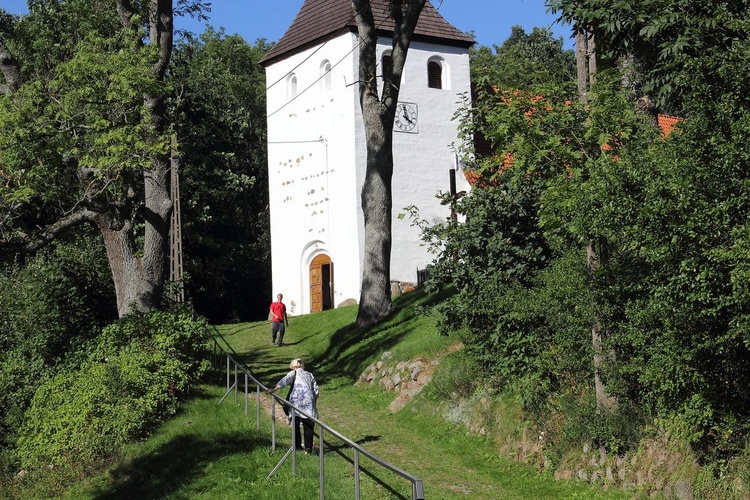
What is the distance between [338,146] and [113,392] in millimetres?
17348

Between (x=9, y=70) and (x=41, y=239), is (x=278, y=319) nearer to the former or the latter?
(x=41, y=239)

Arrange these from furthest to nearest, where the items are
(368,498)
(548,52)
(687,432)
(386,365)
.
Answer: (548,52), (386,365), (368,498), (687,432)

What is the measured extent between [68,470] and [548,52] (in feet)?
135

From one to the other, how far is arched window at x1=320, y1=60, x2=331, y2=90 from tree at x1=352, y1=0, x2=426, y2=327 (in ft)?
34.0

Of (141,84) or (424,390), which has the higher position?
(141,84)

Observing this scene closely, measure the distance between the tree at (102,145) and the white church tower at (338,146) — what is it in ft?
40.6

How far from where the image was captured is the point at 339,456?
1368cm

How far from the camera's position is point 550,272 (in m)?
14.1

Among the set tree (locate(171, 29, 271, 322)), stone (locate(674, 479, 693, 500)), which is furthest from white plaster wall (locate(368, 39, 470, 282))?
stone (locate(674, 479, 693, 500))

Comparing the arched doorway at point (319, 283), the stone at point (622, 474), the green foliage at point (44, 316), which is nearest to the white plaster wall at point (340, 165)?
the arched doorway at point (319, 283)

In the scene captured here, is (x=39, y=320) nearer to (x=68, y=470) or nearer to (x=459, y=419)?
(x=68, y=470)

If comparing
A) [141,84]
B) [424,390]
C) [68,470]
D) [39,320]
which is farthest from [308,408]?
[39,320]

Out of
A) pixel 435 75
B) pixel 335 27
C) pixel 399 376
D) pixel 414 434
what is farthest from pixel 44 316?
pixel 435 75

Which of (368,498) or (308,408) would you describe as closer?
(368,498)
